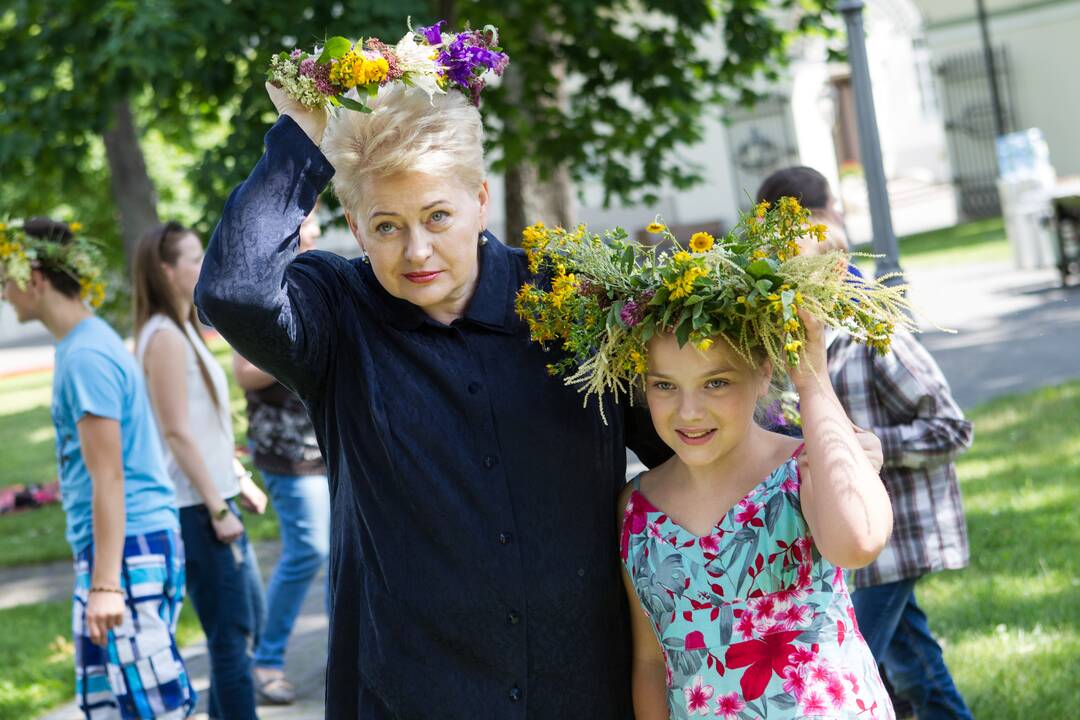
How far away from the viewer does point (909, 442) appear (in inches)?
155

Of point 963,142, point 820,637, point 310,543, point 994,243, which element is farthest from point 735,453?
point 963,142

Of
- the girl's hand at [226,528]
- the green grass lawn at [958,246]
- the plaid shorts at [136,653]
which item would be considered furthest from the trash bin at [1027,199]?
the plaid shorts at [136,653]

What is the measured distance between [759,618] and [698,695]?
0.64 ft

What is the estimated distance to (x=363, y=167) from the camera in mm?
2619

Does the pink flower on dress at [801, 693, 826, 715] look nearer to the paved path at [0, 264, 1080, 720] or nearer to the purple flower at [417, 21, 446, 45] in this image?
the purple flower at [417, 21, 446, 45]

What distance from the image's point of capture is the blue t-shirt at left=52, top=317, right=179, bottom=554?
430cm

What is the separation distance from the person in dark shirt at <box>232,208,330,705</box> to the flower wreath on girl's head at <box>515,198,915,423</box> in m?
3.20

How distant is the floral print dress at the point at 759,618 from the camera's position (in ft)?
8.33

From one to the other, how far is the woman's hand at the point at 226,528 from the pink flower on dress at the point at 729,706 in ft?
9.12

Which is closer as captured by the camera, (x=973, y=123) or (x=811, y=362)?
(x=811, y=362)

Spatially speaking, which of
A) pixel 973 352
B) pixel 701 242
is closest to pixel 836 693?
pixel 701 242

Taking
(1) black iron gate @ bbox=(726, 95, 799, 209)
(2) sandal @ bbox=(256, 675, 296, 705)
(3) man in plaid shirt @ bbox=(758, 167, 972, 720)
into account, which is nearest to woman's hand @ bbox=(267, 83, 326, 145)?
(3) man in plaid shirt @ bbox=(758, 167, 972, 720)

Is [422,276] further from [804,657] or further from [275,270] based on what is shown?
[804,657]

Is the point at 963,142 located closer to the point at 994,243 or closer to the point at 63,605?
the point at 994,243
